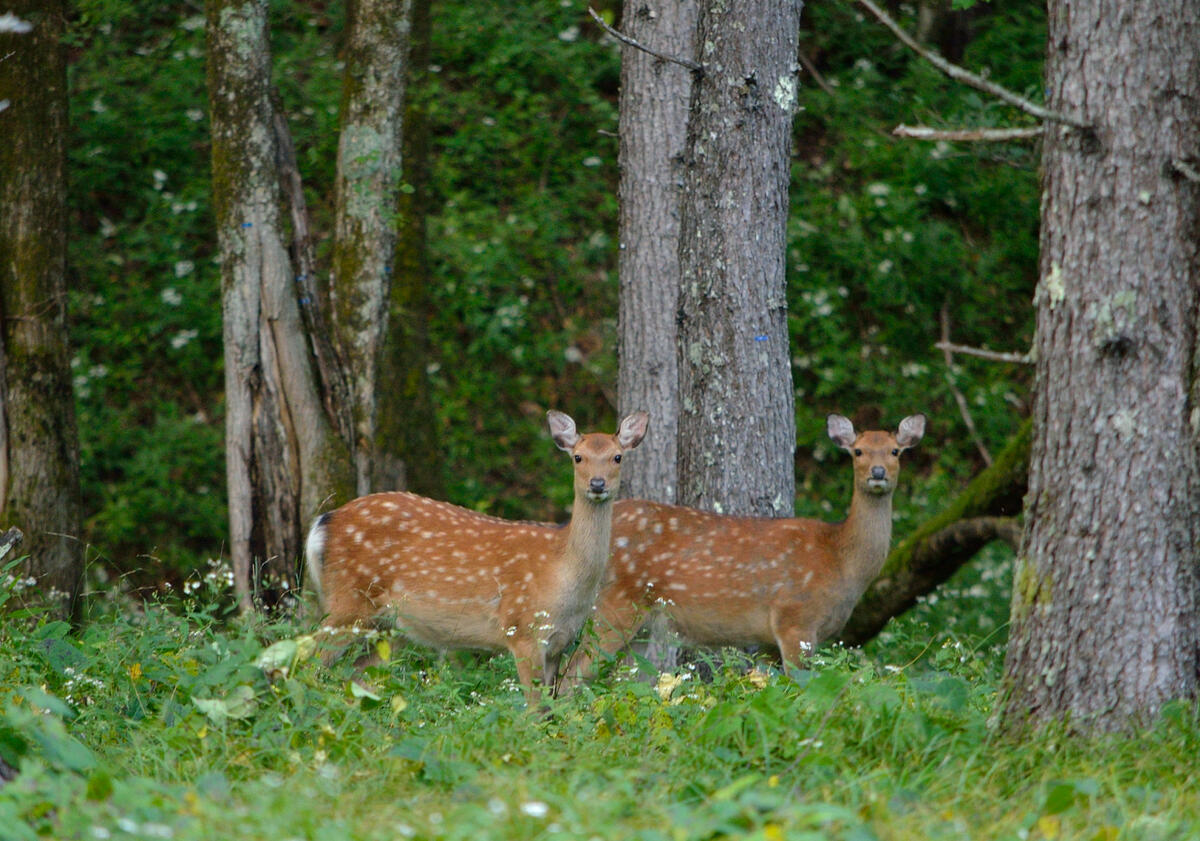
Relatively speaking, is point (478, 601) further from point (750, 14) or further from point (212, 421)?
point (212, 421)

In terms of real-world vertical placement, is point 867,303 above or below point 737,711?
above

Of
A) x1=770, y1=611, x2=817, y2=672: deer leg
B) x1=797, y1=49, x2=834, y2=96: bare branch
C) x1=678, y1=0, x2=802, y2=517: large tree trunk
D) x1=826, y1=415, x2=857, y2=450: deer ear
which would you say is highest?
x1=797, y1=49, x2=834, y2=96: bare branch

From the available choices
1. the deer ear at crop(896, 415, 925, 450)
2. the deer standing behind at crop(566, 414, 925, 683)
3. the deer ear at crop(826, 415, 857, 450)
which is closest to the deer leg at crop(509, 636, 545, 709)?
the deer standing behind at crop(566, 414, 925, 683)

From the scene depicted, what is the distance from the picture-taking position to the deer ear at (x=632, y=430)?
6.57m

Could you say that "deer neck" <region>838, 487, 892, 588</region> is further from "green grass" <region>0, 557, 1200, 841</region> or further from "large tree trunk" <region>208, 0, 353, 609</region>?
"large tree trunk" <region>208, 0, 353, 609</region>

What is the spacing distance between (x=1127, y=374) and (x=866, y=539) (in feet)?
9.70

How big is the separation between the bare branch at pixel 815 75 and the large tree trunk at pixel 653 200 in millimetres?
5697

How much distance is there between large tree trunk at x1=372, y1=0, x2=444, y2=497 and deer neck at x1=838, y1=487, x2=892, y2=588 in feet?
14.0

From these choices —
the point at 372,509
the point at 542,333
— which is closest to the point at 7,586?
the point at 372,509

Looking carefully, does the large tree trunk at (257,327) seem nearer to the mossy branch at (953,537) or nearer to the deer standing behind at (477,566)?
the deer standing behind at (477,566)

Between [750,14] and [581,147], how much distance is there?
22.1ft

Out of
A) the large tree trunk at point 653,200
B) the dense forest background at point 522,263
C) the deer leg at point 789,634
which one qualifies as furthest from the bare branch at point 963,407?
the deer leg at point 789,634

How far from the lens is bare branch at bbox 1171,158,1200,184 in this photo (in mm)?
4027

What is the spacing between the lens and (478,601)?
6.54 metres
